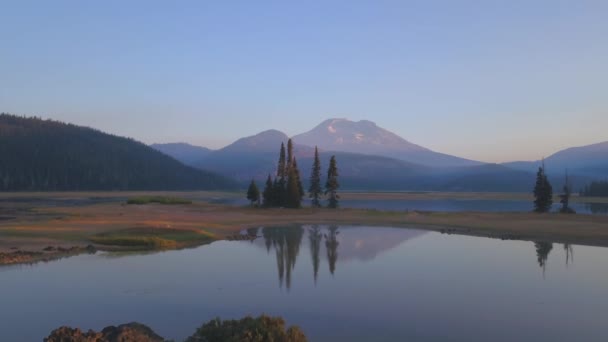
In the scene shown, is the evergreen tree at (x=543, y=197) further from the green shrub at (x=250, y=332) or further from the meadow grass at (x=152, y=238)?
the green shrub at (x=250, y=332)

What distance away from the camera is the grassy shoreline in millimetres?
34969

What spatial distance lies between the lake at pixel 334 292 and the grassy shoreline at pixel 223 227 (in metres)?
4.23

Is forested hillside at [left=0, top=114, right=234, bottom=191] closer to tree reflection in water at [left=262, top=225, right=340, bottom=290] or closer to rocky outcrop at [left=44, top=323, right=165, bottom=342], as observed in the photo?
tree reflection in water at [left=262, top=225, right=340, bottom=290]

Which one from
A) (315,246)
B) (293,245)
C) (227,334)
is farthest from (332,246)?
(227,334)

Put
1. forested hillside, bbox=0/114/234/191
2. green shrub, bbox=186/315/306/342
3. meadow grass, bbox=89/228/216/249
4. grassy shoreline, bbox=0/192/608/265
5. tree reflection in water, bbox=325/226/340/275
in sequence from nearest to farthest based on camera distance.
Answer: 1. green shrub, bbox=186/315/306/342
2. tree reflection in water, bbox=325/226/340/275
3. grassy shoreline, bbox=0/192/608/265
4. meadow grass, bbox=89/228/216/249
5. forested hillside, bbox=0/114/234/191

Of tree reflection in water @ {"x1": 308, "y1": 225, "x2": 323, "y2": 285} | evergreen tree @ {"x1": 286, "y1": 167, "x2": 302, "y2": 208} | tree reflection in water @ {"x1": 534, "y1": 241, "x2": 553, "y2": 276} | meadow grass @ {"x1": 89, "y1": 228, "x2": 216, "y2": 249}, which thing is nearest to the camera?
tree reflection in water @ {"x1": 308, "y1": 225, "x2": 323, "y2": 285}

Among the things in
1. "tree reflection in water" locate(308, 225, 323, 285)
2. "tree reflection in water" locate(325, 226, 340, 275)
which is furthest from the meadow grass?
"tree reflection in water" locate(325, 226, 340, 275)

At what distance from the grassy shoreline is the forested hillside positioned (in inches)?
3651

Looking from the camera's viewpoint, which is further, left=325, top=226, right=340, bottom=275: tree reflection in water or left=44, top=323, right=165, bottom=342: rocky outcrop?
left=325, top=226, right=340, bottom=275: tree reflection in water

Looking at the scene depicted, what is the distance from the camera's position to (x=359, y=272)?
84.8 ft

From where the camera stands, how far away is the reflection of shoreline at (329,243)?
29.4 meters

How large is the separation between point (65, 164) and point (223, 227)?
132419mm

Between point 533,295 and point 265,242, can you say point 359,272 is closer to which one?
point 533,295

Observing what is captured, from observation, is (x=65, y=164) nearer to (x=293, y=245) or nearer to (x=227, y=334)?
(x=293, y=245)
